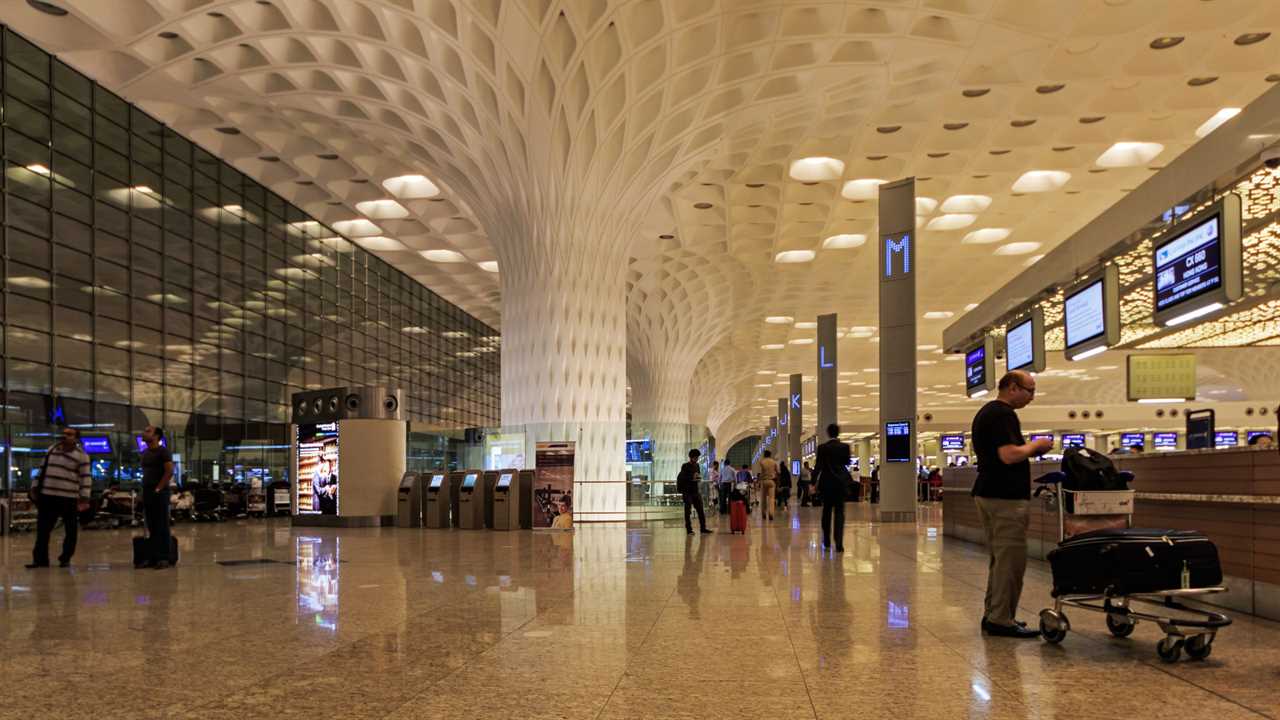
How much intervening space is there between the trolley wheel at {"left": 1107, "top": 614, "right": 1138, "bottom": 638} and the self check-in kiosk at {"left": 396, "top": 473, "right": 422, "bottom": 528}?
1770 cm

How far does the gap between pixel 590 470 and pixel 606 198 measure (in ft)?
17.8

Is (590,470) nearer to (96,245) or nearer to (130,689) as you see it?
(96,245)

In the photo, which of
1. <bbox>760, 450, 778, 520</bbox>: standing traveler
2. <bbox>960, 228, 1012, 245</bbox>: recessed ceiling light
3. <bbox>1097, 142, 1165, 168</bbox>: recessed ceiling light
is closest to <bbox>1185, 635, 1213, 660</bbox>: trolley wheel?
<bbox>760, 450, 778, 520</bbox>: standing traveler

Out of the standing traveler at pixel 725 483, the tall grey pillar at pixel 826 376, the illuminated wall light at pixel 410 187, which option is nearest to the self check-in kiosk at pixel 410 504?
the standing traveler at pixel 725 483

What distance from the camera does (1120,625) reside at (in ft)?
19.3

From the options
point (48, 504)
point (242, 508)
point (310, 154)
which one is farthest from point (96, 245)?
point (48, 504)

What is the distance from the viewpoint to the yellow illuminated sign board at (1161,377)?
76.3 ft

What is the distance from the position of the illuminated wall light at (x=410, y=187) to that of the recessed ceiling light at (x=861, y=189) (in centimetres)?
1063

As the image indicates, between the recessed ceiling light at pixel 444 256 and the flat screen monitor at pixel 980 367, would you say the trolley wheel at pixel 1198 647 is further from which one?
the recessed ceiling light at pixel 444 256

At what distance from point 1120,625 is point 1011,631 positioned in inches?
23.2

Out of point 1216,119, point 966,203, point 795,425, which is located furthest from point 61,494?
point 795,425

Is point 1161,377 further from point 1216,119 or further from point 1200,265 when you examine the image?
point 1200,265

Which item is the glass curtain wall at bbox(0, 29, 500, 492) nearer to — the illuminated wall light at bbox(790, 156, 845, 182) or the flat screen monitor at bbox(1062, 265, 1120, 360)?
the illuminated wall light at bbox(790, 156, 845, 182)

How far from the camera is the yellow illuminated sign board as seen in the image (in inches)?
915
